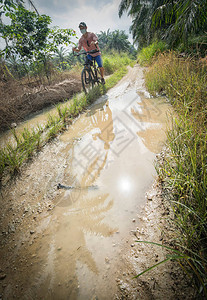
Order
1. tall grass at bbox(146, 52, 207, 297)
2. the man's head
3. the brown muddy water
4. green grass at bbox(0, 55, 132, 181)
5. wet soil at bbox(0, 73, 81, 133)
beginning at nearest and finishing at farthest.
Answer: tall grass at bbox(146, 52, 207, 297)
the brown muddy water
green grass at bbox(0, 55, 132, 181)
wet soil at bbox(0, 73, 81, 133)
the man's head

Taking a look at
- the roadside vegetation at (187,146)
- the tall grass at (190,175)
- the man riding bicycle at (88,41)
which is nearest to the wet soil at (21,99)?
the man riding bicycle at (88,41)

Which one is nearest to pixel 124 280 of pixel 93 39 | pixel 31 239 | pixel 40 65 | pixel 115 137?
pixel 31 239

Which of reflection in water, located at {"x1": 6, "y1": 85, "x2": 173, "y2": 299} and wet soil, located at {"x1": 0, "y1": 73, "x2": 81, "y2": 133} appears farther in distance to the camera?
wet soil, located at {"x1": 0, "y1": 73, "x2": 81, "y2": 133}

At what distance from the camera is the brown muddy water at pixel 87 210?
85cm

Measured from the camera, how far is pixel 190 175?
3.08 feet

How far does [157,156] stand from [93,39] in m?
4.60

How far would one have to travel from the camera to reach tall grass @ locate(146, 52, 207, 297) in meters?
0.72

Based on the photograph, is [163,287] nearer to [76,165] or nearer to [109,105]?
[76,165]

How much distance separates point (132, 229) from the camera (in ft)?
3.43

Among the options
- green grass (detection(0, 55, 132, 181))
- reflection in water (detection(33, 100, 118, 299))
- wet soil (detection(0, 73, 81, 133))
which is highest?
wet soil (detection(0, 73, 81, 133))

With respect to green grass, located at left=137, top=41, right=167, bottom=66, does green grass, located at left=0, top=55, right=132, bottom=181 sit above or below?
below

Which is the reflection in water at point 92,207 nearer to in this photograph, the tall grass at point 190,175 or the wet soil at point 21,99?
the tall grass at point 190,175

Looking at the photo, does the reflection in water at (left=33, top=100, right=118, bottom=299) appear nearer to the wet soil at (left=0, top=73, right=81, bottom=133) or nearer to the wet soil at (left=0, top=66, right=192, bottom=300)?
the wet soil at (left=0, top=66, right=192, bottom=300)

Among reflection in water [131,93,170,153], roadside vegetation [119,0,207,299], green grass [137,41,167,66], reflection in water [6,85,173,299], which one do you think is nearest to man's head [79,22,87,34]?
roadside vegetation [119,0,207,299]
